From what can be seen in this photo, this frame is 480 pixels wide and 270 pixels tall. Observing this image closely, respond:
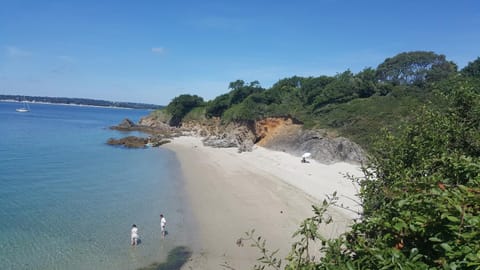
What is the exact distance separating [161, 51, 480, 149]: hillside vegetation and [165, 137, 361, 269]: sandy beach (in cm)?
678

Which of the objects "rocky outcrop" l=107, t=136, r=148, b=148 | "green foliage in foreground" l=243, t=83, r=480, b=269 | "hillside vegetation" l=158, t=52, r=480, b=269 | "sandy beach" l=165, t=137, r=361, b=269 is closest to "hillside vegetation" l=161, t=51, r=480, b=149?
"sandy beach" l=165, t=137, r=361, b=269

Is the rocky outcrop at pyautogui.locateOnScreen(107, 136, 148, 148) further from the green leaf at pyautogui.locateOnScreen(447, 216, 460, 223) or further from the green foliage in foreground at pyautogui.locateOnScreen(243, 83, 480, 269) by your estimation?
the green leaf at pyautogui.locateOnScreen(447, 216, 460, 223)

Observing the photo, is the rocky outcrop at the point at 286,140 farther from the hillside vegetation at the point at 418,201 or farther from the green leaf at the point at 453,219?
the green leaf at the point at 453,219

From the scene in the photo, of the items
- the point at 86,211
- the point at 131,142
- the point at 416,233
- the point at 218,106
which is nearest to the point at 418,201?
the point at 416,233

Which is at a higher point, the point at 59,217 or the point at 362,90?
the point at 362,90

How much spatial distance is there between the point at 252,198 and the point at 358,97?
2906 cm

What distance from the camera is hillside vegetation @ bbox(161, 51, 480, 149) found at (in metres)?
37.6

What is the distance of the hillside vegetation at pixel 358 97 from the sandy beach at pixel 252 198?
267 inches

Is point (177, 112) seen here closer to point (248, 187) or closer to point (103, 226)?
point (248, 187)

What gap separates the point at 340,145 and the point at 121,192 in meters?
21.5

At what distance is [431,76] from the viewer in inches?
1914

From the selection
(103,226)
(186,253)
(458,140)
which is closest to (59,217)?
(103,226)

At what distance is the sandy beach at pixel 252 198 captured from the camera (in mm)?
16330

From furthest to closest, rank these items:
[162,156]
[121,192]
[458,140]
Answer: [162,156], [121,192], [458,140]
